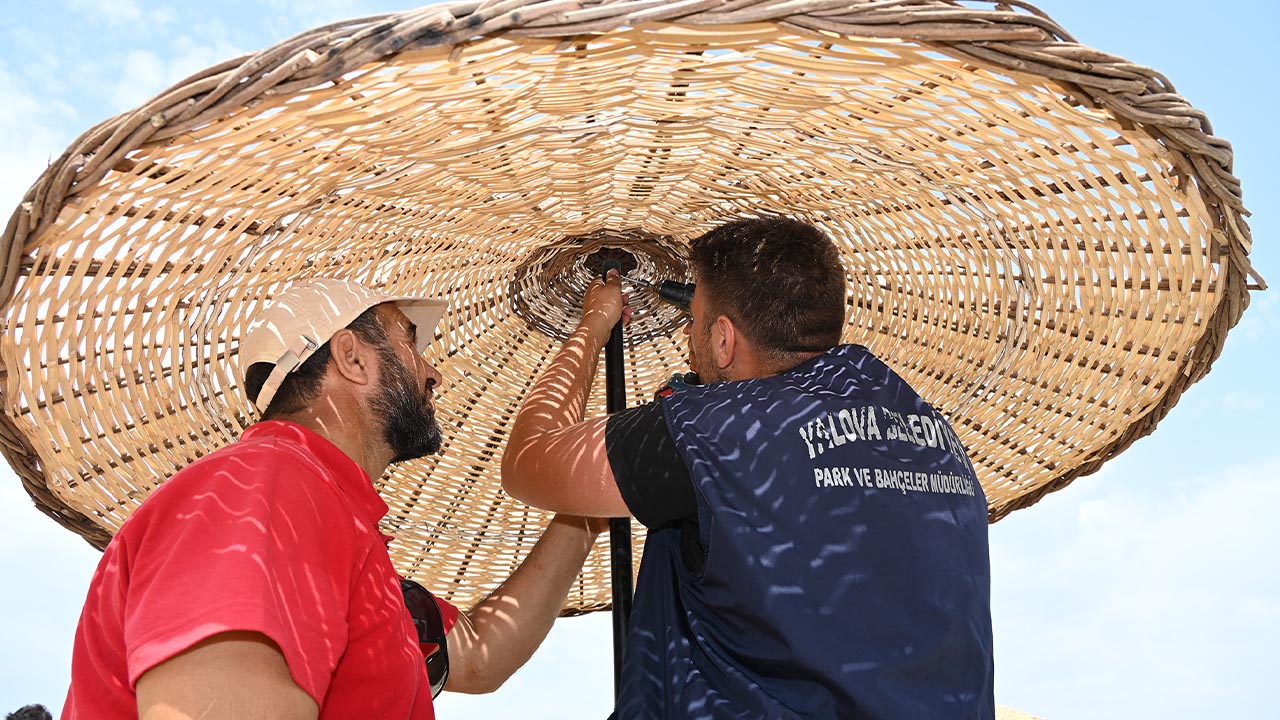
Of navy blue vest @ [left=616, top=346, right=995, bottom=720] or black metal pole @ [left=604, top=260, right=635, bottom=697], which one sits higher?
navy blue vest @ [left=616, top=346, right=995, bottom=720]

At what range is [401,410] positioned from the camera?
1353 mm

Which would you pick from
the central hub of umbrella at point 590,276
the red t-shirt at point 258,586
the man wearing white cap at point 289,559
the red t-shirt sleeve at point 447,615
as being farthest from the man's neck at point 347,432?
the central hub of umbrella at point 590,276

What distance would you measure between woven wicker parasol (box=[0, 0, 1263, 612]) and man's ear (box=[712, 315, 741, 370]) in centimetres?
23

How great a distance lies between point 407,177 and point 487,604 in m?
0.71

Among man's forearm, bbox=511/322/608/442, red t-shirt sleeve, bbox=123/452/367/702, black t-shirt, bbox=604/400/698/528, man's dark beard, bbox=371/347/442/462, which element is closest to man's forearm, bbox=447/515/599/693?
man's forearm, bbox=511/322/608/442

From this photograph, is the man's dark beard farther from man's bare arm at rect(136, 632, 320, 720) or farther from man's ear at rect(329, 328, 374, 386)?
man's bare arm at rect(136, 632, 320, 720)

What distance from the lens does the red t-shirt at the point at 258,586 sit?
867 mm

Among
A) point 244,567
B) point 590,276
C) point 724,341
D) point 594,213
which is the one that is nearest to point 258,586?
point 244,567

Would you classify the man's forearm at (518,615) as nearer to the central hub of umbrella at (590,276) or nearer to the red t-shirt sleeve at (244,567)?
the central hub of umbrella at (590,276)

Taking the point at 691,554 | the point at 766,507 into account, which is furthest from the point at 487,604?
the point at 766,507

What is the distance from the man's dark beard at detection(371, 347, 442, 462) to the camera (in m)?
1.34

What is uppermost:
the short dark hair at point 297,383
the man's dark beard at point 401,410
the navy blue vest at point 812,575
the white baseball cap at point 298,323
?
the white baseball cap at point 298,323

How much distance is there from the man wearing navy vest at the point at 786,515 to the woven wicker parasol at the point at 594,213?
0.81ft

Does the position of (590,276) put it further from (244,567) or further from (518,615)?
(244,567)
